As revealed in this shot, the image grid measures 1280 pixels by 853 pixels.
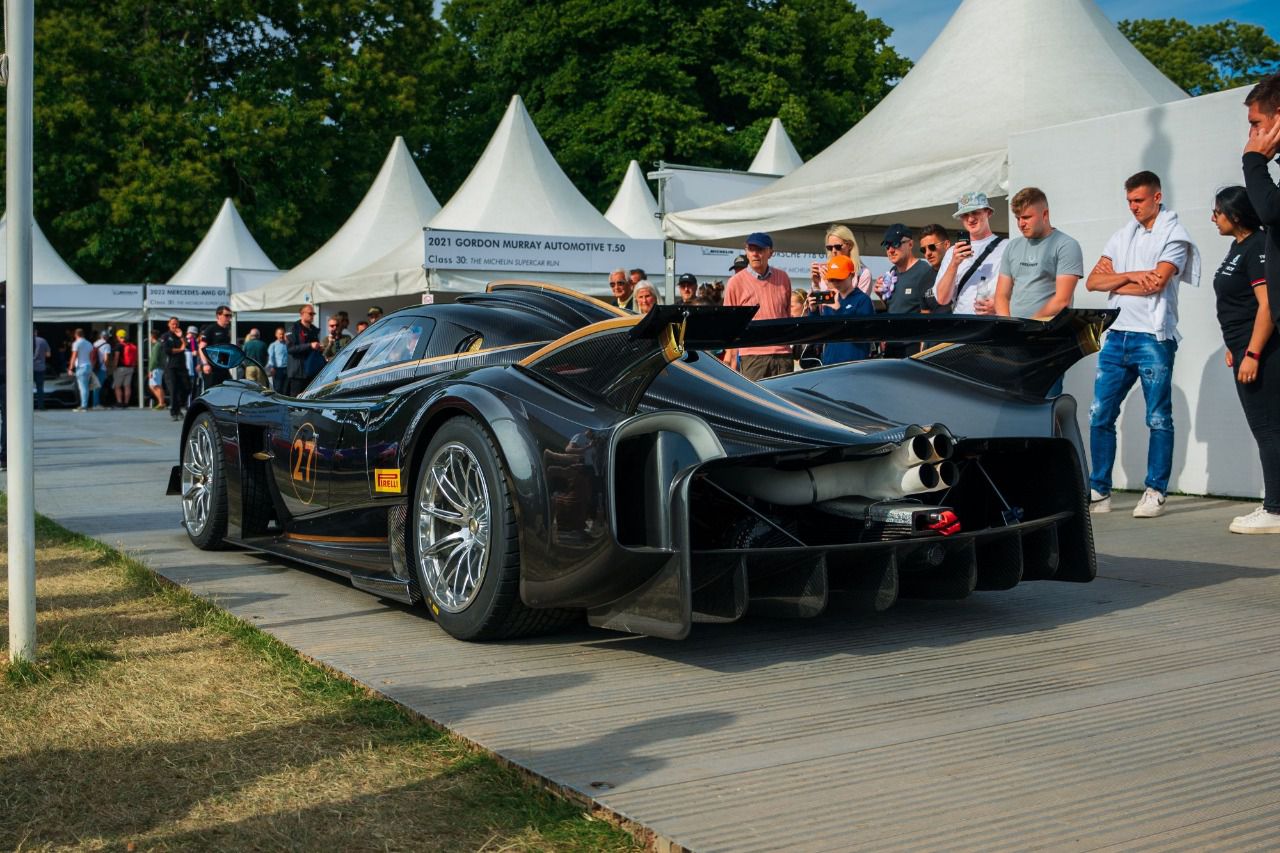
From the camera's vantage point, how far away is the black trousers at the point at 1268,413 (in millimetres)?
6645

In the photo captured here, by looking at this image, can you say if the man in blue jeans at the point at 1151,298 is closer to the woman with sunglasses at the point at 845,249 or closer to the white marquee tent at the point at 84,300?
the woman with sunglasses at the point at 845,249

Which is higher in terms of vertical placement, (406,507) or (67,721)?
(406,507)

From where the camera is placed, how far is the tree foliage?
3684cm

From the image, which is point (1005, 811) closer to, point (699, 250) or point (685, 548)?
point (685, 548)

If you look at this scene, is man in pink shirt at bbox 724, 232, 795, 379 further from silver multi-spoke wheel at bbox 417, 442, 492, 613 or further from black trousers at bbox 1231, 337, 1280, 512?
silver multi-spoke wheel at bbox 417, 442, 492, 613

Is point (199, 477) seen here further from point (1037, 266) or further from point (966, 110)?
point (966, 110)

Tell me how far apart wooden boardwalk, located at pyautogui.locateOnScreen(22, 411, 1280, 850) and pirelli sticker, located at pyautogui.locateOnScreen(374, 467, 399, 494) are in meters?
0.50

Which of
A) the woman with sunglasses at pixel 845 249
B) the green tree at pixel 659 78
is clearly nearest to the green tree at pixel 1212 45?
the green tree at pixel 659 78

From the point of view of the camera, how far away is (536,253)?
1705 cm

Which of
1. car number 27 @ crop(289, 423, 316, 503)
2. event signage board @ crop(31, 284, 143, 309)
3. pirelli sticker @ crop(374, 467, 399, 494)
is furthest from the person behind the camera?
event signage board @ crop(31, 284, 143, 309)

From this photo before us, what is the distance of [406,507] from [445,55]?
4223 centimetres

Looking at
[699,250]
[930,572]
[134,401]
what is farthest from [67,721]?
[134,401]

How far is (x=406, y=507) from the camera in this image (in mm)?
4512

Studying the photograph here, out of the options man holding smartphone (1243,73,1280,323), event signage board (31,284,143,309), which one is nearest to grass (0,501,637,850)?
man holding smartphone (1243,73,1280,323)
